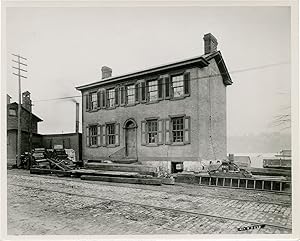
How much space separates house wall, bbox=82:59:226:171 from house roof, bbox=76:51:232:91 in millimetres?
53

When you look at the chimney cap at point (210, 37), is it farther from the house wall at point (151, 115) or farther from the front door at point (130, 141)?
the front door at point (130, 141)

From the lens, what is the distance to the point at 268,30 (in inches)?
110

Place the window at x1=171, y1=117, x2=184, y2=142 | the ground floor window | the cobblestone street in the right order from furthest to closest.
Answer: the ground floor window → the window at x1=171, y1=117, x2=184, y2=142 → the cobblestone street

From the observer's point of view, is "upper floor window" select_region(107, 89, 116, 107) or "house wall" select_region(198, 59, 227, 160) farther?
"upper floor window" select_region(107, 89, 116, 107)

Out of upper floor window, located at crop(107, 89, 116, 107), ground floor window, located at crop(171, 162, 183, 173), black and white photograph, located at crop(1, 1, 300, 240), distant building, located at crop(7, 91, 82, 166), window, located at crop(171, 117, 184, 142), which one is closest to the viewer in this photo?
black and white photograph, located at crop(1, 1, 300, 240)

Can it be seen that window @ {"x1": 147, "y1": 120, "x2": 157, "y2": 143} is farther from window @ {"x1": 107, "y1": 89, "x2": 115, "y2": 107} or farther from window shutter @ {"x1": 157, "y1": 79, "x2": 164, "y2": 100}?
window @ {"x1": 107, "y1": 89, "x2": 115, "y2": 107}

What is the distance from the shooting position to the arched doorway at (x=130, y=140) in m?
3.12

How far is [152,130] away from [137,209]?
0.81 metres

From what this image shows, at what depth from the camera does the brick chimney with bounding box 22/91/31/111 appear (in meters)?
2.90

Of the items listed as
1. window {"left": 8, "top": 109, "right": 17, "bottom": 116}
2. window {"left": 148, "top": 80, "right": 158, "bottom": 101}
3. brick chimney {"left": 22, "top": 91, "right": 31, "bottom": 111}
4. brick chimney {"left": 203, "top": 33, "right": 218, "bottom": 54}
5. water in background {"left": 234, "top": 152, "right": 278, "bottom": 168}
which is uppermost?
brick chimney {"left": 203, "top": 33, "right": 218, "bottom": 54}

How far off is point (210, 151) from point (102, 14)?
1.71 m

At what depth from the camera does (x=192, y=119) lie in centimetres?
299

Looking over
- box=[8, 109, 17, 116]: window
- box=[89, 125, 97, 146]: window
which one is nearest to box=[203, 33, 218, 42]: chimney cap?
box=[89, 125, 97, 146]: window

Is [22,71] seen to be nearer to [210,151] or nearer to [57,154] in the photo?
[57,154]
